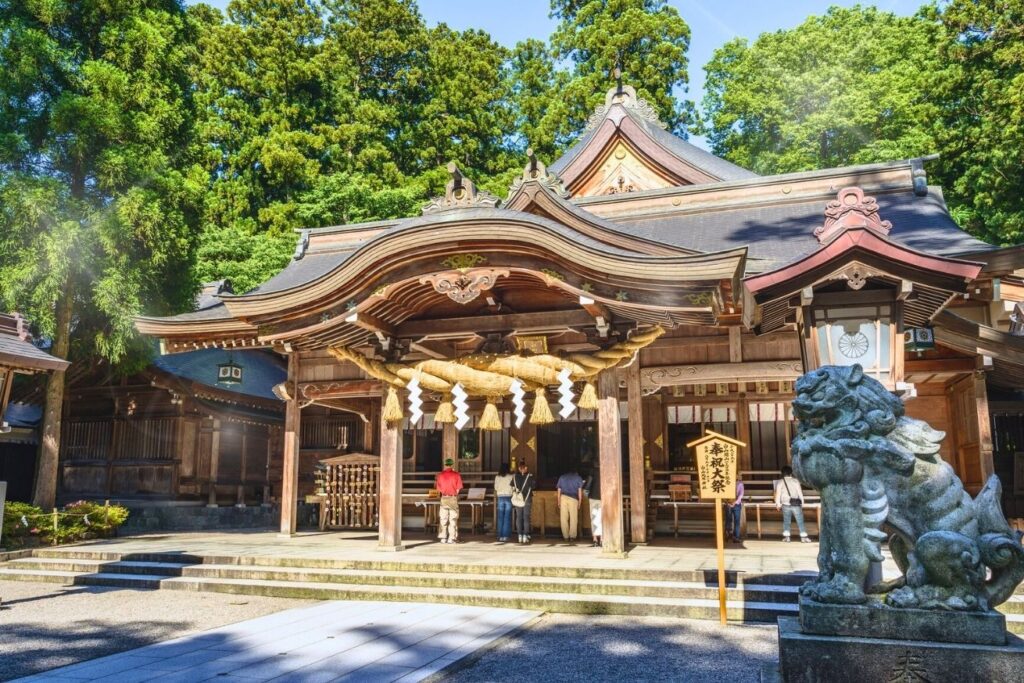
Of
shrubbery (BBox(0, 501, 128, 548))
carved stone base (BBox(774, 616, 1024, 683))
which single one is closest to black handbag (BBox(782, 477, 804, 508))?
carved stone base (BBox(774, 616, 1024, 683))

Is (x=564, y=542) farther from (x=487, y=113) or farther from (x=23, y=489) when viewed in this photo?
(x=487, y=113)

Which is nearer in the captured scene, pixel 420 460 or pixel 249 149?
→ pixel 420 460

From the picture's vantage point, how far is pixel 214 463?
58.3 feet

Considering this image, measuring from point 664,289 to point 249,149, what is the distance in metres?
25.3

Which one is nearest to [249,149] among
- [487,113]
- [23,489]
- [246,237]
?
[246,237]

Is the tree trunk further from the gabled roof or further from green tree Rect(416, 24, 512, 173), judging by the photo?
green tree Rect(416, 24, 512, 173)

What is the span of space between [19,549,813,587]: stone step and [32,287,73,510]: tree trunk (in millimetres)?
2650

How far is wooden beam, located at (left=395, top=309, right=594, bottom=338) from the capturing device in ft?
32.1

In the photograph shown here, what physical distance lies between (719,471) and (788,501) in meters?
6.01

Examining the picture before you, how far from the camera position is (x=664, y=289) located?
323 inches

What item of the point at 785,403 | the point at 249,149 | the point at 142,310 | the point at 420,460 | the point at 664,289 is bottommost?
the point at 420,460

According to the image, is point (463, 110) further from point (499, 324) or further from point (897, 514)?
point (897, 514)

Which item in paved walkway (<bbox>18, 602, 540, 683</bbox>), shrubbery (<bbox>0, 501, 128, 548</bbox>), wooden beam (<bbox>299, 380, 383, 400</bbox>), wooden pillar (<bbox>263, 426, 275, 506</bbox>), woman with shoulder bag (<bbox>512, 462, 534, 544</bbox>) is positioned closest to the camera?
paved walkway (<bbox>18, 602, 540, 683</bbox>)

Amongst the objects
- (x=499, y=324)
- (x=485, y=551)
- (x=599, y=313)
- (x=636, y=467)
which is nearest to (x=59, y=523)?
(x=485, y=551)
